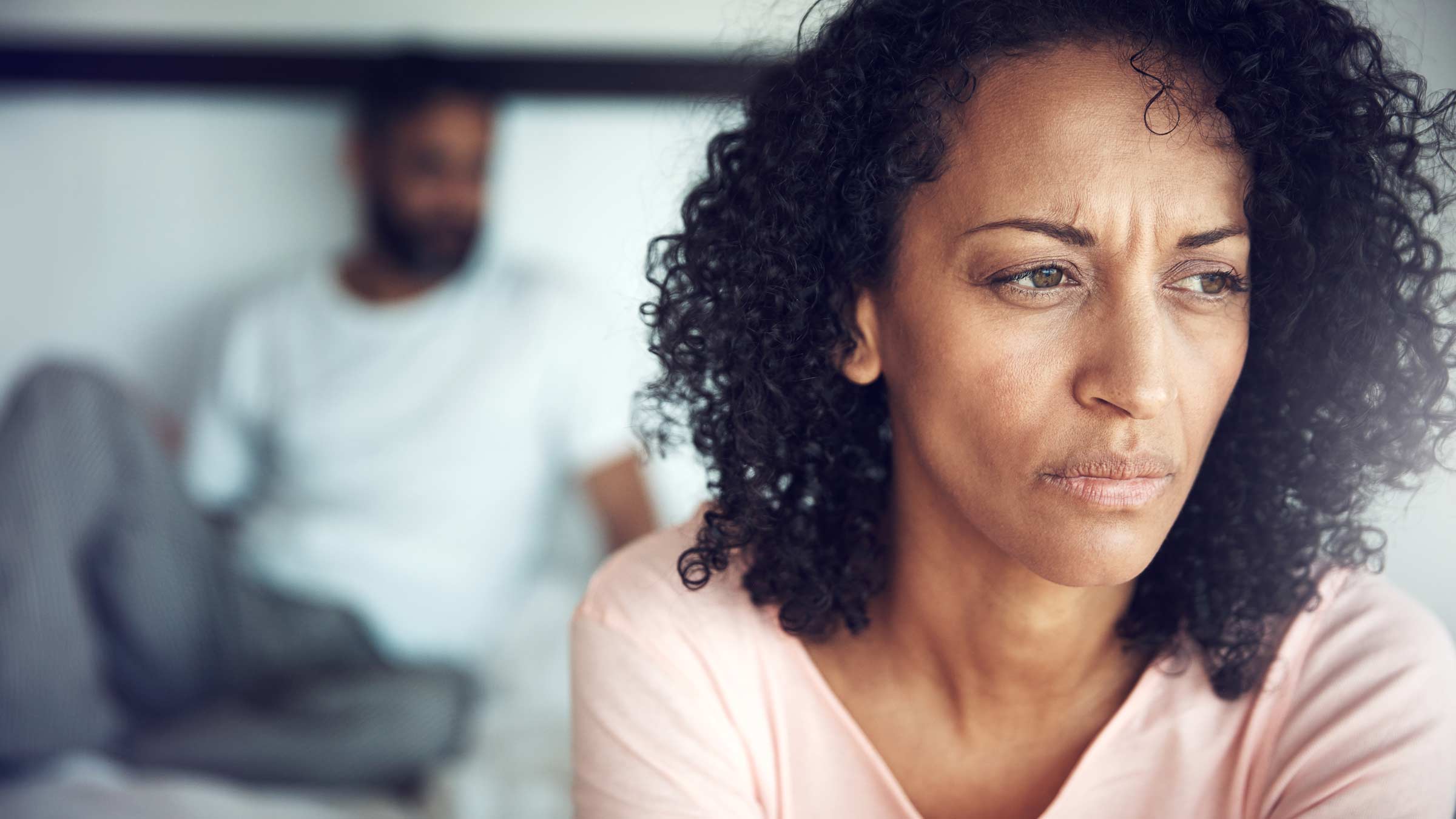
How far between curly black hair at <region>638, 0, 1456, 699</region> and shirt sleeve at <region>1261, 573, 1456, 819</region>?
57 millimetres

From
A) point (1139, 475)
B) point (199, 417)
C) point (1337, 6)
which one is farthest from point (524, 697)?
point (1337, 6)

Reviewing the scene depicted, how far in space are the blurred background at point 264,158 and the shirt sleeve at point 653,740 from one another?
1.03 metres

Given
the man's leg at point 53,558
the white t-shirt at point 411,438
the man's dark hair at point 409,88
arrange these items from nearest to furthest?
the man's leg at point 53,558 < the white t-shirt at point 411,438 < the man's dark hair at point 409,88

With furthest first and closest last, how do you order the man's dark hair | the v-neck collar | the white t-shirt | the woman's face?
the man's dark hair → the white t-shirt → the v-neck collar → the woman's face

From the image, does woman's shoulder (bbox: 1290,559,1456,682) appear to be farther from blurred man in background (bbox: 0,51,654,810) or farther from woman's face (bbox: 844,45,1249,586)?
blurred man in background (bbox: 0,51,654,810)

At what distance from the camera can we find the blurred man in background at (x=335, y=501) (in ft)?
4.86

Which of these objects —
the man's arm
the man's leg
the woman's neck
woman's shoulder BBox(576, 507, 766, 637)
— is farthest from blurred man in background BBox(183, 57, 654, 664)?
the woman's neck

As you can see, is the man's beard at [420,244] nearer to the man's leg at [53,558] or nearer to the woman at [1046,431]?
the man's leg at [53,558]

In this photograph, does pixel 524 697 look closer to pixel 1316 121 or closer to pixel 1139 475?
pixel 1139 475

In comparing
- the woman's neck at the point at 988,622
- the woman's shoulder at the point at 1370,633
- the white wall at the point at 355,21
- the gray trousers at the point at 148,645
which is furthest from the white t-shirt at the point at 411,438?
the woman's shoulder at the point at 1370,633

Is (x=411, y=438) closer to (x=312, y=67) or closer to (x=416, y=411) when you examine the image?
(x=416, y=411)

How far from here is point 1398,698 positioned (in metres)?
0.83

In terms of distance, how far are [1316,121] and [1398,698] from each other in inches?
18.3

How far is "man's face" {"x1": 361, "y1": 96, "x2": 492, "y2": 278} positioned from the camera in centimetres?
206
